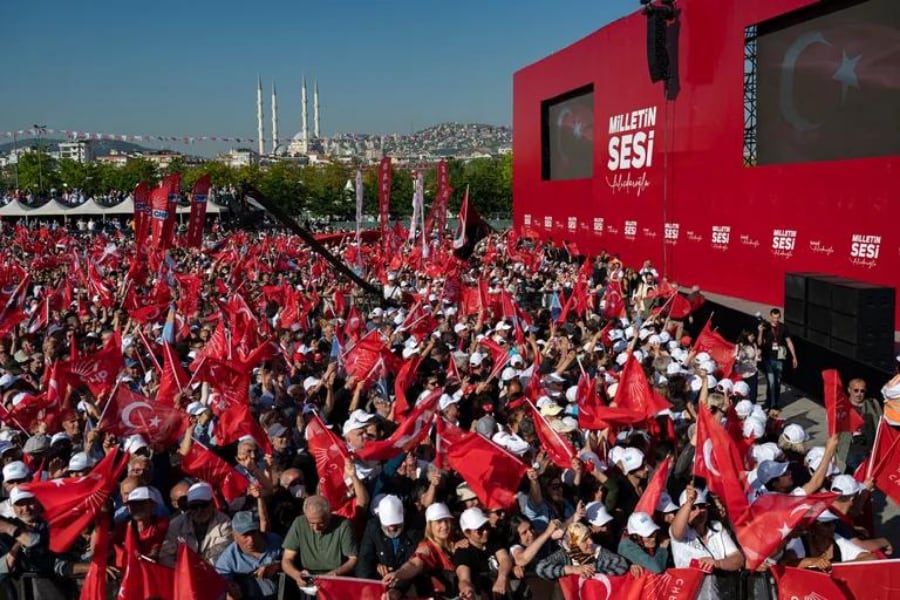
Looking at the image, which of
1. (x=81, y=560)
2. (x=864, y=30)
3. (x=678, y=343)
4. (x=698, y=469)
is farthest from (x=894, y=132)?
(x=81, y=560)

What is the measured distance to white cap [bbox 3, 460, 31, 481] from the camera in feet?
19.7

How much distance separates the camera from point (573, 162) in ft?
103

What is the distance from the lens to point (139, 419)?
7145mm

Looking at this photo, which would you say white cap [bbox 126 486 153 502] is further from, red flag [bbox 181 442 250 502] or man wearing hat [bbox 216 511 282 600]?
red flag [bbox 181 442 250 502]

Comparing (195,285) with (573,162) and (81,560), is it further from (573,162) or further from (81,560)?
(573,162)

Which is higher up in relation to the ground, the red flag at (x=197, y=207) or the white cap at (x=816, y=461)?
the red flag at (x=197, y=207)

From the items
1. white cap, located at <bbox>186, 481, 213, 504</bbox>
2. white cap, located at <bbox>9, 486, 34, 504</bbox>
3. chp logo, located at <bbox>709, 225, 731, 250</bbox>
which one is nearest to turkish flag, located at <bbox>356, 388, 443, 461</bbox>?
white cap, located at <bbox>186, 481, 213, 504</bbox>

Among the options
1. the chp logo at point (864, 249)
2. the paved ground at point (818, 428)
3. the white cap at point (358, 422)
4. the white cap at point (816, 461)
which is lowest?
the paved ground at point (818, 428)

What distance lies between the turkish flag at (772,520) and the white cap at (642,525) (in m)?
0.49

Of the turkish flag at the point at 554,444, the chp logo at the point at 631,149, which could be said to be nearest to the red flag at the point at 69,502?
the turkish flag at the point at 554,444

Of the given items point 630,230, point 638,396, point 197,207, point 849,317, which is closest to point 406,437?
point 638,396

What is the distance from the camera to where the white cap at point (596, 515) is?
217 inches

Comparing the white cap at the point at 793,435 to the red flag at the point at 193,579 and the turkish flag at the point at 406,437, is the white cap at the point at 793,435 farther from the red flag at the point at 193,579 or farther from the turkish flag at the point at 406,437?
the red flag at the point at 193,579

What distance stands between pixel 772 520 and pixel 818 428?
7.16 metres
